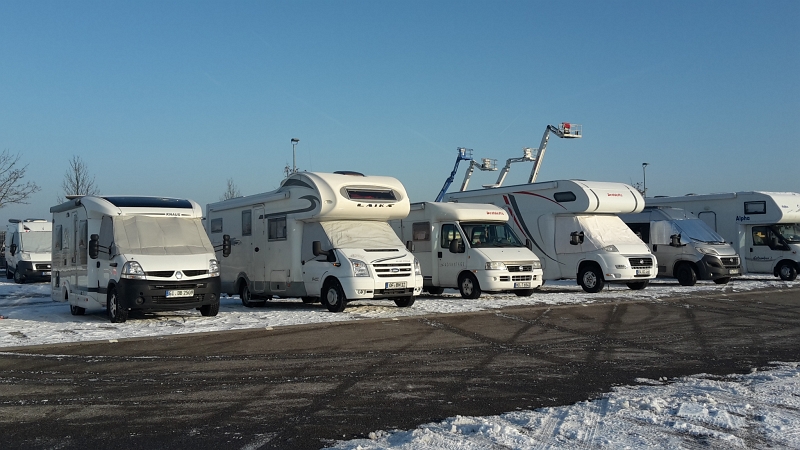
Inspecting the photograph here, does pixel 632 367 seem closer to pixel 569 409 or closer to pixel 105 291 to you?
pixel 569 409

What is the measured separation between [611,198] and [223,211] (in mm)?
10479

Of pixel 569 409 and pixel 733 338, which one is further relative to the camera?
pixel 733 338

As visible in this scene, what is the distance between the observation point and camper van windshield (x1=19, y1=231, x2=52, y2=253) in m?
30.5

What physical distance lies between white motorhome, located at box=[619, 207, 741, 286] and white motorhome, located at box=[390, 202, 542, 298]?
20.1 ft

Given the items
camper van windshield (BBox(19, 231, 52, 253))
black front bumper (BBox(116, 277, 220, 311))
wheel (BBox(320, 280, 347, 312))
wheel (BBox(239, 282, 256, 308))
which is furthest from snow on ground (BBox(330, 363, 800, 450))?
camper van windshield (BBox(19, 231, 52, 253))

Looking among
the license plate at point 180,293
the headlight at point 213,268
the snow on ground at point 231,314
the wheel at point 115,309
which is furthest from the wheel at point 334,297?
the wheel at point 115,309

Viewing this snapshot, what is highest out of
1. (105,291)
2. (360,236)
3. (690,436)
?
(360,236)

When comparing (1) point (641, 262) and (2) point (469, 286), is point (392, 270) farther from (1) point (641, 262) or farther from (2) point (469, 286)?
(1) point (641, 262)

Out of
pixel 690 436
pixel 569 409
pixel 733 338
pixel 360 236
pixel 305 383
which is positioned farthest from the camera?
pixel 360 236

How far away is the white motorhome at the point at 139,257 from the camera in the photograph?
45.7ft

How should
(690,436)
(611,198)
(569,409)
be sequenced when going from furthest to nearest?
(611,198)
(569,409)
(690,436)

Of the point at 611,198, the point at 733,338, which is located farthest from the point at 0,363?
the point at 611,198

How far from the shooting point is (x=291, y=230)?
16.9m

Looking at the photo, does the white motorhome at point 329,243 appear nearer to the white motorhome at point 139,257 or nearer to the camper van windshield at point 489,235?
the white motorhome at point 139,257
